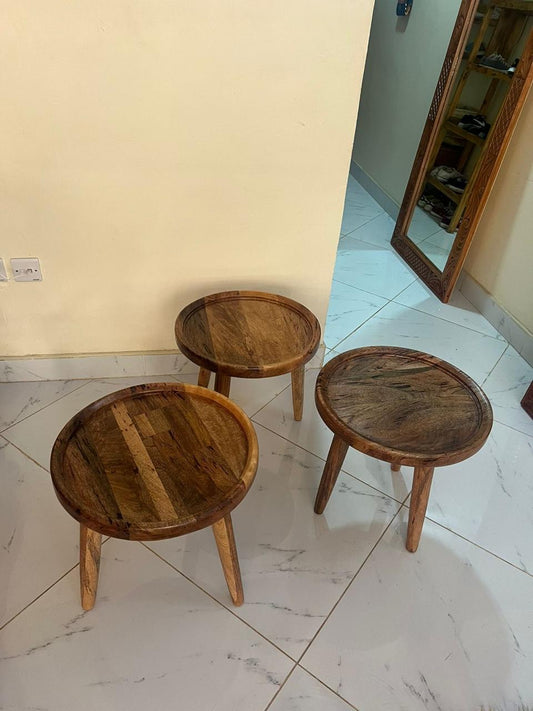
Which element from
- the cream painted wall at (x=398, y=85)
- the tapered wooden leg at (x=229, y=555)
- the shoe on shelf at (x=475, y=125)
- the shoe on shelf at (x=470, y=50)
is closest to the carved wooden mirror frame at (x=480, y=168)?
the shoe on shelf at (x=470, y=50)

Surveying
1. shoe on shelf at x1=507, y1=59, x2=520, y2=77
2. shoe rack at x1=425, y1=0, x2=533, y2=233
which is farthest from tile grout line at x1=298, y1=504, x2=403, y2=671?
shoe on shelf at x1=507, y1=59, x2=520, y2=77

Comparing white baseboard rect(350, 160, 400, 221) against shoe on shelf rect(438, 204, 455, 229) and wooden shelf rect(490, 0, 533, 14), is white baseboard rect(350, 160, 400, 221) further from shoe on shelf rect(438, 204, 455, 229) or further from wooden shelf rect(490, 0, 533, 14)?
wooden shelf rect(490, 0, 533, 14)

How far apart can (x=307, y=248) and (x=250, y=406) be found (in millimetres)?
633

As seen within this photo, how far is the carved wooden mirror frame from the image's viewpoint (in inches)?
85.4

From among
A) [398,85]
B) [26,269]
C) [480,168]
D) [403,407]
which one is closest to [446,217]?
[480,168]

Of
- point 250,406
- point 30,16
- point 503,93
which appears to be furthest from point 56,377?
point 503,93

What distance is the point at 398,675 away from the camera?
1.14 meters

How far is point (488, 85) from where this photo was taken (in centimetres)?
239

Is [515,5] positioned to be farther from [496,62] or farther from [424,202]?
[424,202]

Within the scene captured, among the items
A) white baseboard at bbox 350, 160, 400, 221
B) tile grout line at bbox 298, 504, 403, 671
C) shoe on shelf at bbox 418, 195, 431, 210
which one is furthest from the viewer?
white baseboard at bbox 350, 160, 400, 221

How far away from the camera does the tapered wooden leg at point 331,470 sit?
1.34 metres

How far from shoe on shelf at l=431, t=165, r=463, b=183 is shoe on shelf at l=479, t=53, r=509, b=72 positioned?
488 mm

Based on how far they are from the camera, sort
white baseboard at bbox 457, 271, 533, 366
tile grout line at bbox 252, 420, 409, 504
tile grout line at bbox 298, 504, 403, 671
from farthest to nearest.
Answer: white baseboard at bbox 457, 271, 533, 366
tile grout line at bbox 252, 420, 409, 504
tile grout line at bbox 298, 504, 403, 671

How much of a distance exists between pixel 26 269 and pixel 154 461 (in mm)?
967
